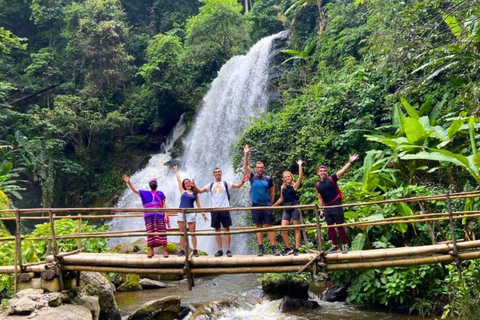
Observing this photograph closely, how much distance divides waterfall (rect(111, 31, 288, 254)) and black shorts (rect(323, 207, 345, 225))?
1050cm

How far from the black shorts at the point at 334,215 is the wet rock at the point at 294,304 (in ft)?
8.35

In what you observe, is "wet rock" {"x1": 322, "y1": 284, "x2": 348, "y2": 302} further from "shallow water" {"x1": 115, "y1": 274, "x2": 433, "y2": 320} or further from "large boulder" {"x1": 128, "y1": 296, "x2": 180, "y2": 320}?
"large boulder" {"x1": 128, "y1": 296, "x2": 180, "y2": 320}

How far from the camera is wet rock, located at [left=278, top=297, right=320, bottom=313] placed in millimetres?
7935

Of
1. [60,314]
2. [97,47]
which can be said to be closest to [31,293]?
[60,314]

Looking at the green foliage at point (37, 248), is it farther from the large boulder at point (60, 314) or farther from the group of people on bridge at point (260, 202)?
the group of people on bridge at point (260, 202)

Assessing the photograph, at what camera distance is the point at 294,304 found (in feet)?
26.3

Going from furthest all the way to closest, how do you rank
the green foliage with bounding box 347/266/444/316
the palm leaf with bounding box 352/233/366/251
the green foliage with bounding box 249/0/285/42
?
the green foliage with bounding box 249/0/285/42 < the palm leaf with bounding box 352/233/366/251 < the green foliage with bounding box 347/266/444/316

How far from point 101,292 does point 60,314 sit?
1.86 metres

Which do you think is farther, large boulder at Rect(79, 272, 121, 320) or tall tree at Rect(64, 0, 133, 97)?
tall tree at Rect(64, 0, 133, 97)

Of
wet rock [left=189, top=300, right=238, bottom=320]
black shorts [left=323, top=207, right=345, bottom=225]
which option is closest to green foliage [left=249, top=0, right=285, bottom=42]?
wet rock [left=189, top=300, right=238, bottom=320]

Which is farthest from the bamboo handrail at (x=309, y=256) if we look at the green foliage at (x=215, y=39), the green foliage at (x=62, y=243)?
the green foliage at (x=215, y=39)

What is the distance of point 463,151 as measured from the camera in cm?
866

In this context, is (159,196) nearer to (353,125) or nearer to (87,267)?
(87,267)

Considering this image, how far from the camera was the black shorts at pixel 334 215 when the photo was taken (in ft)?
20.1
